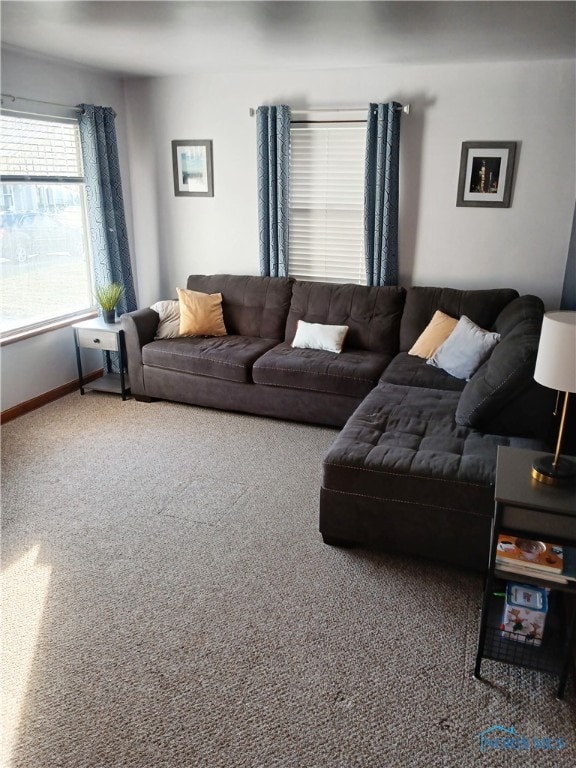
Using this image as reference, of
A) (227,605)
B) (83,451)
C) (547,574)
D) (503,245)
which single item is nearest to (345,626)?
(227,605)

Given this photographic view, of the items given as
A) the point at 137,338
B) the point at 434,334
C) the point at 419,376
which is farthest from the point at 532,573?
the point at 137,338

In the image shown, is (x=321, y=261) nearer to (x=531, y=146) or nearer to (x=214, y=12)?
(x=531, y=146)

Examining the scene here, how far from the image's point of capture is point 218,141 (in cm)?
471

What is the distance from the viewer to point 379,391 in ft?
11.1

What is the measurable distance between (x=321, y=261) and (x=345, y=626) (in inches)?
126

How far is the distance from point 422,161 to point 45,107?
9.07ft

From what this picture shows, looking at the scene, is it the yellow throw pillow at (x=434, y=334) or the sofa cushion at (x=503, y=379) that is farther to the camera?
the yellow throw pillow at (x=434, y=334)

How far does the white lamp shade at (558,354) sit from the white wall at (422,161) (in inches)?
99.2

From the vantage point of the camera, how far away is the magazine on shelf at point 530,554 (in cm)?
183

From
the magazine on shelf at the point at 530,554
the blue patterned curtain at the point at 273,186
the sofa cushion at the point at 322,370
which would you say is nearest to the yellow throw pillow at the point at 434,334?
the sofa cushion at the point at 322,370

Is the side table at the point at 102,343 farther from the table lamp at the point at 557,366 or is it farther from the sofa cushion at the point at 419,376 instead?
the table lamp at the point at 557,366

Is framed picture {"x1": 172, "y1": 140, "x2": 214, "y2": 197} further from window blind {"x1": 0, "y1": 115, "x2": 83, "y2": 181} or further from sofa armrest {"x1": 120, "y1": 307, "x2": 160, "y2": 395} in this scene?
sofa armrest {"x1": 120, "y1": 307, "x2": 160, "y2": 395}

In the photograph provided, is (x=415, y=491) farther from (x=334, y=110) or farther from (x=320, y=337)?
(x=334, y=110)

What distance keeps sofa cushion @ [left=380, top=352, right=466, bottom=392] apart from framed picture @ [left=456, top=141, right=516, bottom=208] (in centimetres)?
134
